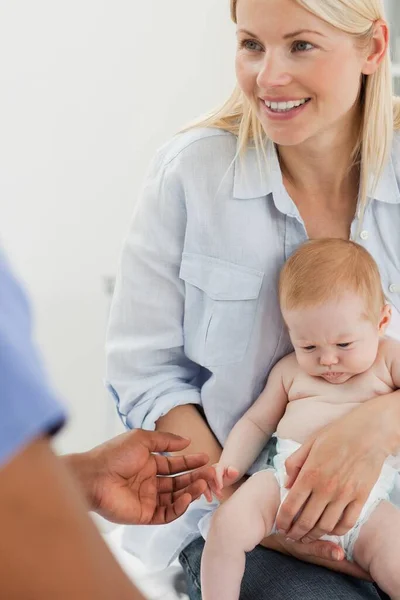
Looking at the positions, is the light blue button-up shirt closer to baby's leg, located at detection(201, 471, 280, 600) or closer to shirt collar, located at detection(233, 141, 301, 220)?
shirt collar, located at detection(233, 141, 301, 220)

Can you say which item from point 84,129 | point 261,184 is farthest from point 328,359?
point 84,129

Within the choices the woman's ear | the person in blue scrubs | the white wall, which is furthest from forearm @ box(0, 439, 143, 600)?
the white wall

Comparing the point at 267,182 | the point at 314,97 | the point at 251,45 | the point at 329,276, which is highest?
the point at 251,45

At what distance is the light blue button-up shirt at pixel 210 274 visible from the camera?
5.57ft

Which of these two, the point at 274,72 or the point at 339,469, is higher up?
the point at 274,72

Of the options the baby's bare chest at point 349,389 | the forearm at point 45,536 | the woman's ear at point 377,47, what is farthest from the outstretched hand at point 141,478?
the forearm at point 45,536

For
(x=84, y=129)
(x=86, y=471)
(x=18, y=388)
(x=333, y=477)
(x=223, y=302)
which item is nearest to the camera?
(x=18, y=388)

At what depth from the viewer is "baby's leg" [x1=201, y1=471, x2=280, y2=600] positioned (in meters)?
1.43

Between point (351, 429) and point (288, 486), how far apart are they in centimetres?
15

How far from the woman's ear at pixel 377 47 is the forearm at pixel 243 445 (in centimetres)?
69

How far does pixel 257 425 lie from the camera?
1.68 metres

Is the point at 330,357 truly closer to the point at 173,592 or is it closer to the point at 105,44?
the point at 173,592

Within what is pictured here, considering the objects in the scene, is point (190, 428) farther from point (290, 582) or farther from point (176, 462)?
point (290, 582)

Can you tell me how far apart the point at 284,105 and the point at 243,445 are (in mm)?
616
